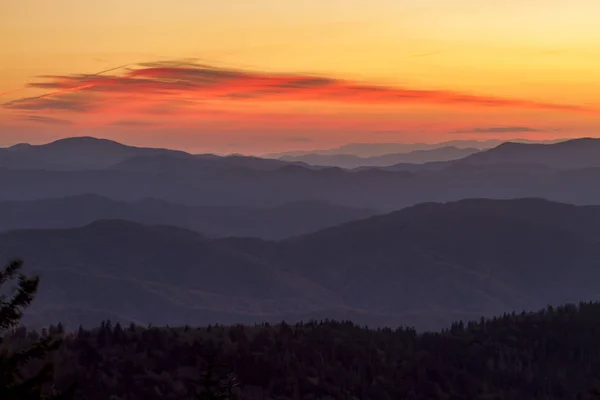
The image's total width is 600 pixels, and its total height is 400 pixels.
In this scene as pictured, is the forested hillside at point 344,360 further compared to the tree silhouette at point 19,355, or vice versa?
the forested hillside at point 344,360

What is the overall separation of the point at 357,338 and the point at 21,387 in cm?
9824

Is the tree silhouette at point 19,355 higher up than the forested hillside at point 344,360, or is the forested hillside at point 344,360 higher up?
the tree silhouette at point 19,355

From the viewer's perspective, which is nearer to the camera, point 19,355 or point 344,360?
point 19,355

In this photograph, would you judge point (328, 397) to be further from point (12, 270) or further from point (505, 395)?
point (12, 270)

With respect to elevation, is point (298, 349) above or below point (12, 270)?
below

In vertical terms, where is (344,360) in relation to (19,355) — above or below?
below

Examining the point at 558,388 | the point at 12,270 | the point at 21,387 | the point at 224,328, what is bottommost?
the point at 558,388

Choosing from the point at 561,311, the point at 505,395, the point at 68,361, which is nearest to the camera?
the point at 68,361

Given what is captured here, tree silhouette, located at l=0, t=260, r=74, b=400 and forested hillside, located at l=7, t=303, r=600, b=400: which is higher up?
tree silhouette, located at l=0, t=260, r=74, b=400

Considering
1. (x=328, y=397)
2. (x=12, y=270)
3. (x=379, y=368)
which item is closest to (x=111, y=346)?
(x=328, y=397)

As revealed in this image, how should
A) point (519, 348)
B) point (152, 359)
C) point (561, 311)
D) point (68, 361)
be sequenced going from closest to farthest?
point (68, 361) → point (152, 359) → point (519, 348) → point (561, 311)

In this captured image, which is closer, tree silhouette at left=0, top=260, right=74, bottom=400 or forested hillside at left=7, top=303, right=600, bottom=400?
tree silhouette at left=0, top=260, right=74, bottom=400

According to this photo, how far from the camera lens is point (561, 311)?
145 metres

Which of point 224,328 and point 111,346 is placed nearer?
point 111,346
